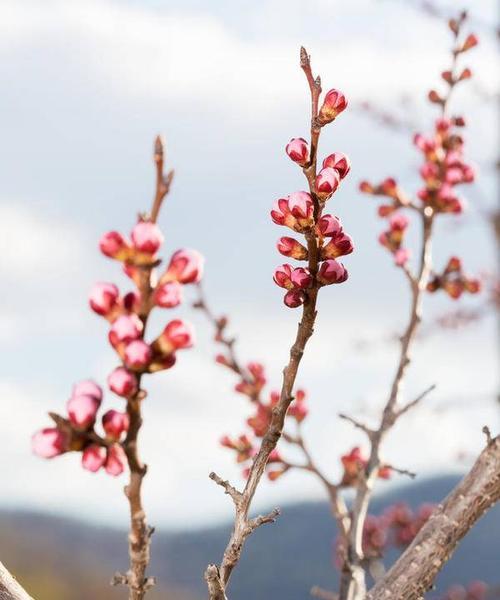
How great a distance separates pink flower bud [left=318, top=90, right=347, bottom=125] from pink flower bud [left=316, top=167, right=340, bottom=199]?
0.06 m

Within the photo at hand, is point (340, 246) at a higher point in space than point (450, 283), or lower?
lower

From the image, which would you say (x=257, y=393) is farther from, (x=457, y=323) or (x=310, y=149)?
(x=457, y=323)

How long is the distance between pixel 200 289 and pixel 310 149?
1.24 m

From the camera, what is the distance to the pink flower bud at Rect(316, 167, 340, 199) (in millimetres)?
976

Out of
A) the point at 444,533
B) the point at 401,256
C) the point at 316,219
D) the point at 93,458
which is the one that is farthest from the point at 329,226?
the point at 401,256

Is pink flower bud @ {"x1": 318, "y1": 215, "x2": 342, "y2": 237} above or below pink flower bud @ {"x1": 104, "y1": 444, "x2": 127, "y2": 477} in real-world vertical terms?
above

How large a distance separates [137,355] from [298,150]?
315 mm

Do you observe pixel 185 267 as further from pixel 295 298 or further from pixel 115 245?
pixel 295 298

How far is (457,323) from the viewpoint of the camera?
5.31 m

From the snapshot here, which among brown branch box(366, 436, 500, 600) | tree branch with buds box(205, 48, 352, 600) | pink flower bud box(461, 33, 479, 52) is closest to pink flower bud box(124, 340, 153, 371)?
tree branch with buds box(205, 48, 352, 600)

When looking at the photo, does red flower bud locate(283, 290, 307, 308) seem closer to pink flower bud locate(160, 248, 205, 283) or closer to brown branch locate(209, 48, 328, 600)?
brown branch locate(209, 48, 328, 600)

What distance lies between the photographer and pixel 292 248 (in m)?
1.04

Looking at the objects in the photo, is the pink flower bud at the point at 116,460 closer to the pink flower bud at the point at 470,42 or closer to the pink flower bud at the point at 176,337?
the pink flower bud at the point at 176,337

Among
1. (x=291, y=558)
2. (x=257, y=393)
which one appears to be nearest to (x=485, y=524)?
(x=291, y=558)
